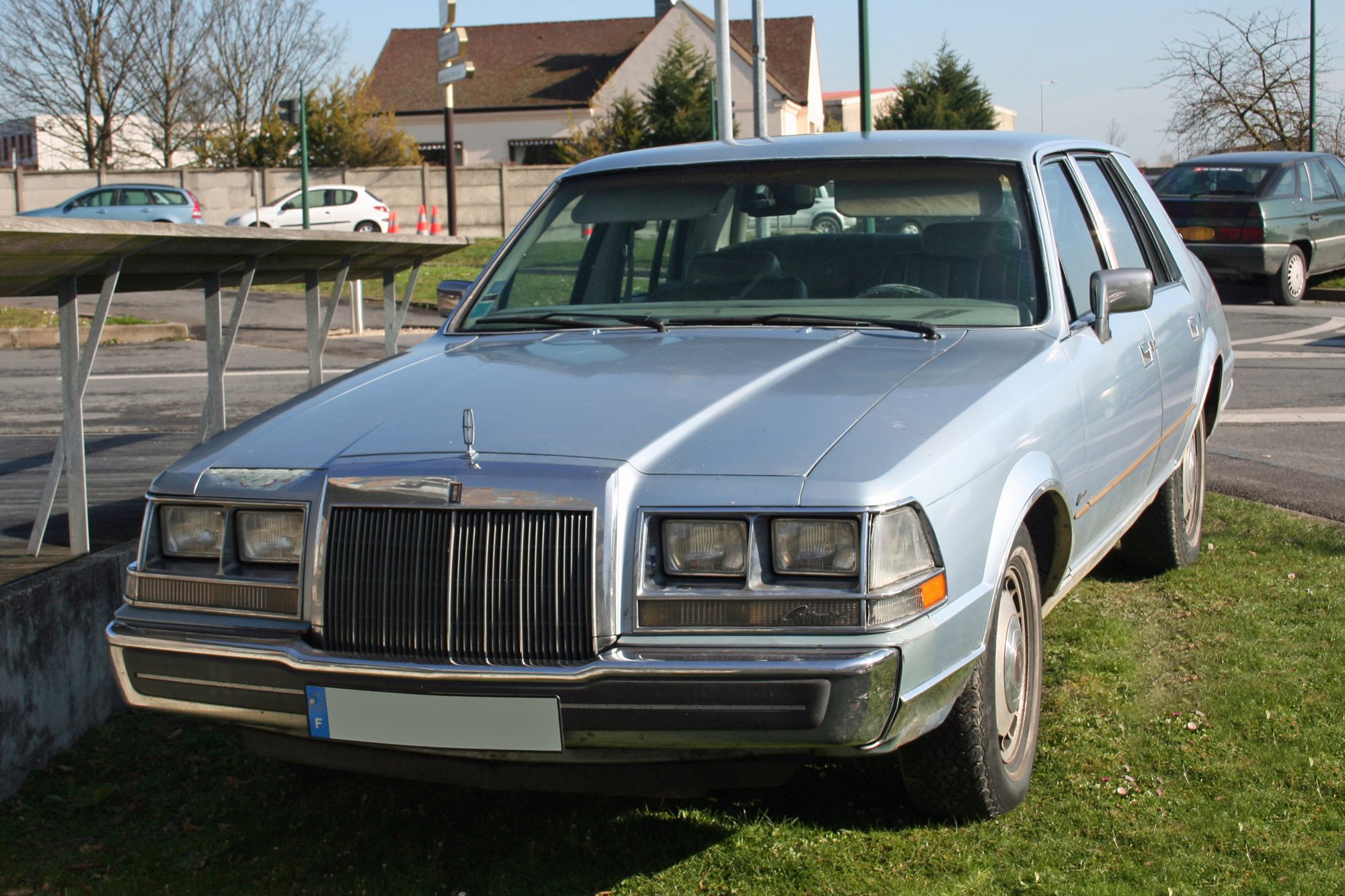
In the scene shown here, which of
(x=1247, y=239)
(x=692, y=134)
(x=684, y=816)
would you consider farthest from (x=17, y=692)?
(x=692, y=134)

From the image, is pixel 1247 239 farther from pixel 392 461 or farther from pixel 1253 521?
pixel 392 461

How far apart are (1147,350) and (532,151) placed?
5489 cm

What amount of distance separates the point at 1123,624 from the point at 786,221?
1926 millimetres

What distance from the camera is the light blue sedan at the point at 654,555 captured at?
8.25ft

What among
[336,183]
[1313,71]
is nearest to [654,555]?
[1313,71]

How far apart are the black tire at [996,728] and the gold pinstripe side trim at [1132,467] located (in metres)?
0.35

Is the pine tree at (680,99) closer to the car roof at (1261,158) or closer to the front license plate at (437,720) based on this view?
the car roof at (1261,158)

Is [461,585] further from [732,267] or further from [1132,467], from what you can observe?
[1132,467]

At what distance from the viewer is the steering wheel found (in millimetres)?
3895

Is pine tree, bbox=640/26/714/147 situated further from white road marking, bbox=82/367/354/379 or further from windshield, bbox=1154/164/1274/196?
white road marking, bbox=82/367/354/379

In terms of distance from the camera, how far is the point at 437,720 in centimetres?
259

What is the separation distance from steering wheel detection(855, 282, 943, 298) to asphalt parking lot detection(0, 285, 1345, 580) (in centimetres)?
266

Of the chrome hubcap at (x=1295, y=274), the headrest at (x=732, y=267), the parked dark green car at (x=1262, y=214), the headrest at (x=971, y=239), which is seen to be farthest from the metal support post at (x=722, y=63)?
the headrest at (x=971, y=239)

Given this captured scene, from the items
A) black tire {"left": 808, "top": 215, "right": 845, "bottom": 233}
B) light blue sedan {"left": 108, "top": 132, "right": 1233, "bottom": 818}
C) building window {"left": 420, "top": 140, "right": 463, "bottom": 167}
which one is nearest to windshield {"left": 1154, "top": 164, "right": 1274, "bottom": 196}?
black tire {"left": 808, "top": 215, "right": 845, "bottom": 233}
